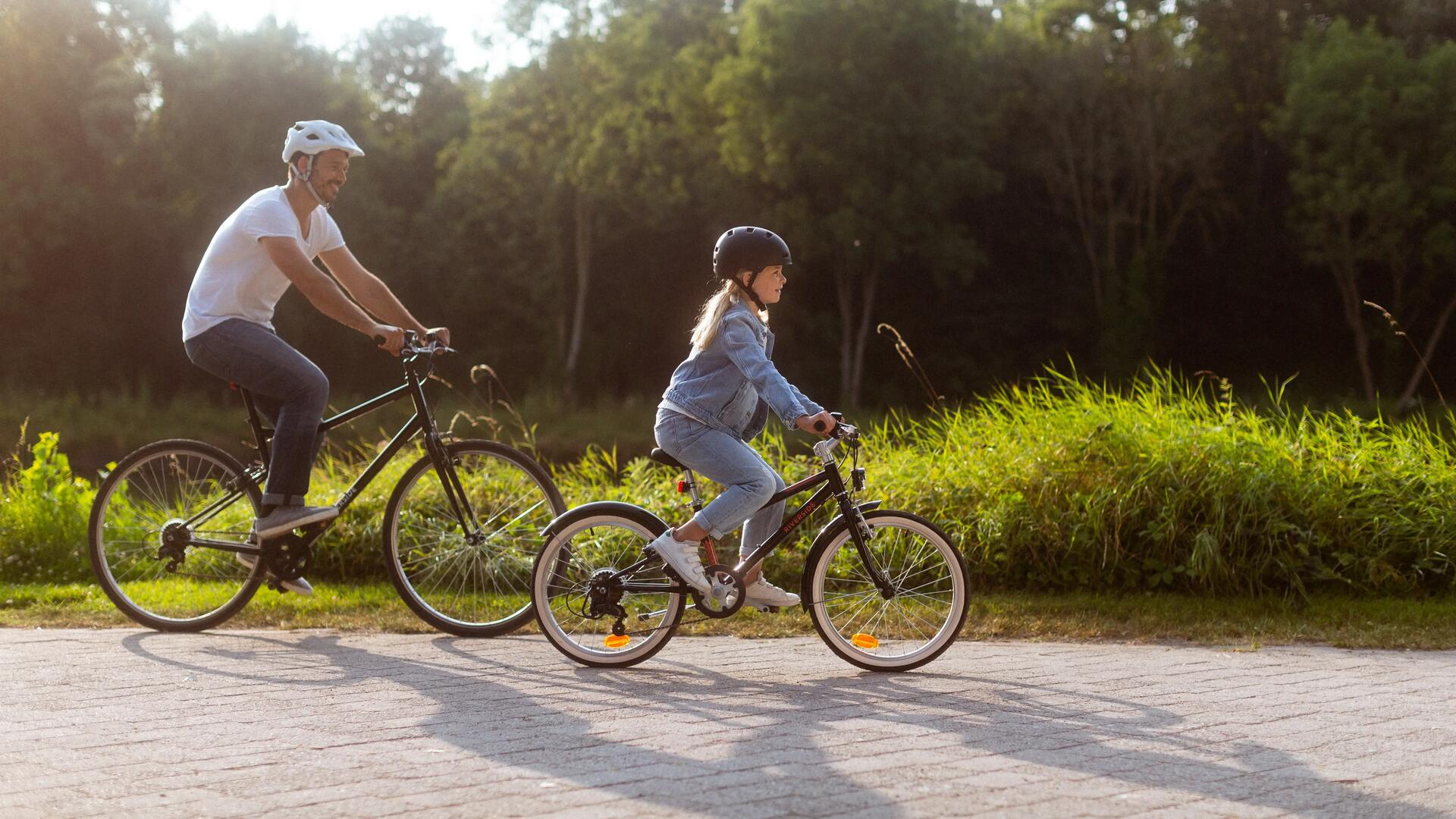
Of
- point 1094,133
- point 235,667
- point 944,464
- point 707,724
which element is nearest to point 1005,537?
point 944,464

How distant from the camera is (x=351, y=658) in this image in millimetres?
5918

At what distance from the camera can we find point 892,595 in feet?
18.4

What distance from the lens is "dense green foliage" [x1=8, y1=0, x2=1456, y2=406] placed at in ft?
113

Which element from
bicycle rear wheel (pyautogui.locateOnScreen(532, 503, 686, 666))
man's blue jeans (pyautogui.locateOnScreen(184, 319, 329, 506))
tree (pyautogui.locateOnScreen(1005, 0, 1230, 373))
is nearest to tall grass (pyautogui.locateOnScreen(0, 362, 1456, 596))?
man's blue jeans (pyautogui.locateOnScreen(184, 319, 329, 506))

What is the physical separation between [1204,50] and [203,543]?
35.8 m

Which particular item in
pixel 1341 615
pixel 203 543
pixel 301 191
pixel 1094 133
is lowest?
pixel 1341 615

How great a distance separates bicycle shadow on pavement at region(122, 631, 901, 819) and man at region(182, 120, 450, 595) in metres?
0.72

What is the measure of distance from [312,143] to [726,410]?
2.21 m

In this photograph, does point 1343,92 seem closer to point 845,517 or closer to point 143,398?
point 143,398

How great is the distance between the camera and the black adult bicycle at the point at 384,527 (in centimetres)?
650

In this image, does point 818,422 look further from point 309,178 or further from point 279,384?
point 309,178

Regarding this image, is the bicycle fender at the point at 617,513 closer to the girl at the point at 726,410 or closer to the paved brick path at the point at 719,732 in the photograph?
the girl at the point at 726,410

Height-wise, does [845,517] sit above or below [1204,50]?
below

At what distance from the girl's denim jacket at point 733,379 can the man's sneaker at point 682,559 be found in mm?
473
